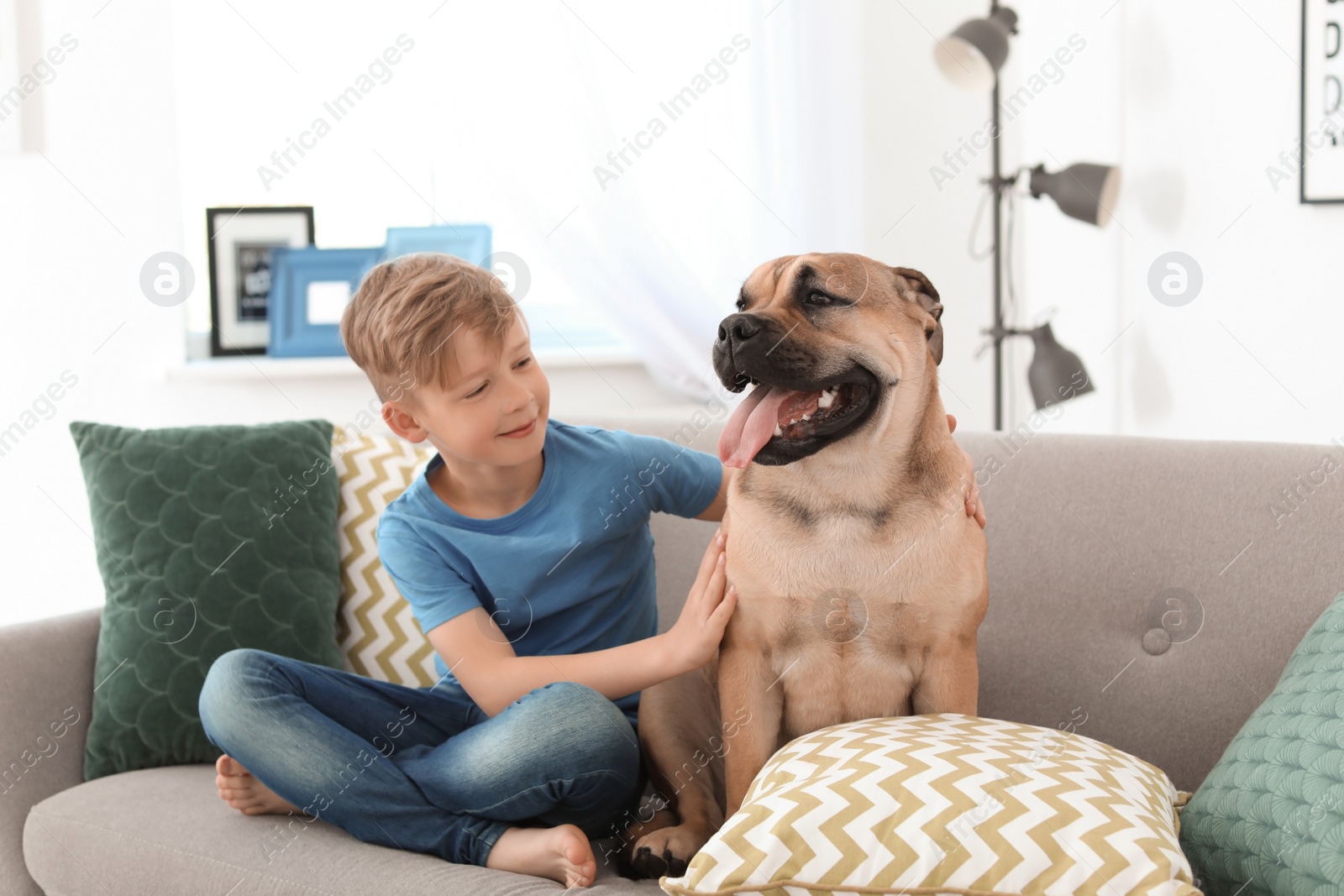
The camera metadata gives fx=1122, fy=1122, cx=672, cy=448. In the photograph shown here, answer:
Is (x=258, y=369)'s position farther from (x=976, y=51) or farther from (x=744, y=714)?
(x=976, y=51)

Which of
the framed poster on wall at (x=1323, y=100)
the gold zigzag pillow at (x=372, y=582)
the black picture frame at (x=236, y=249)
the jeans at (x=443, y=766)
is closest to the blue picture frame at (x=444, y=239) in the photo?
the black picture frame at (x=236, y=249)

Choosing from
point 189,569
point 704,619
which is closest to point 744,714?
point 704,619

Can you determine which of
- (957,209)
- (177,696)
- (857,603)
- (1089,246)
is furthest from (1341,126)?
(177,696)

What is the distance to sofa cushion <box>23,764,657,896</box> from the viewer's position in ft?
4.32

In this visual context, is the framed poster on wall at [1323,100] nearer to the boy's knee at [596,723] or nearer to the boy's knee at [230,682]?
the boy's knee at [596,723]

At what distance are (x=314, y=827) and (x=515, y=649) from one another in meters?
0.35

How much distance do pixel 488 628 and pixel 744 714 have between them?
39 cm

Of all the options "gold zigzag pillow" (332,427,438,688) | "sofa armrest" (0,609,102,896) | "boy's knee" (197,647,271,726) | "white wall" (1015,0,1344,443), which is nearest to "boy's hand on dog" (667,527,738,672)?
"boy's knee" (197,647,271,726)

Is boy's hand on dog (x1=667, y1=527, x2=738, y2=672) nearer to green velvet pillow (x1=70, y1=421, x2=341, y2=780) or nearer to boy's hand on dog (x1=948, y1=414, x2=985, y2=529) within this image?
boy's hand on dog (x1=948, y1=414, x2=985, y2=529)

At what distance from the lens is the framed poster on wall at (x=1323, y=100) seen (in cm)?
248

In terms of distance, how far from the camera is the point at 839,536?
136 centimetres

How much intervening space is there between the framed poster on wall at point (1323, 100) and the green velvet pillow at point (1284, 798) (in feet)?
5.43

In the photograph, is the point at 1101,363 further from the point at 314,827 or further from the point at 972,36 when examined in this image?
the point at 314,827

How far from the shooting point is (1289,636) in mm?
1448
